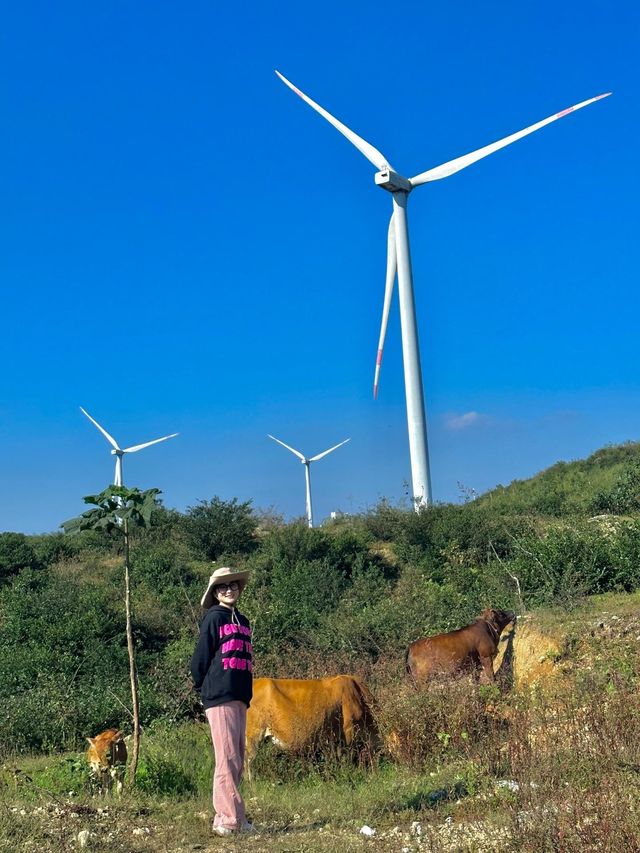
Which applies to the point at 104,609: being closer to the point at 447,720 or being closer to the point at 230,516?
the point at 230,516

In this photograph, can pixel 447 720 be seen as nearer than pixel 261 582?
Yes

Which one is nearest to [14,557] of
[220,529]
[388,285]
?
[220,529]

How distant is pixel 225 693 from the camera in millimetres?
6930

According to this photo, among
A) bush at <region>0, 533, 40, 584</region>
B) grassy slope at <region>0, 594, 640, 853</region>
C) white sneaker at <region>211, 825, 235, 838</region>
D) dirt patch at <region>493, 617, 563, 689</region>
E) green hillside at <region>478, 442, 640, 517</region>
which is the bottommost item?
white sneaker at <region>211, 825, 235, 838</region>

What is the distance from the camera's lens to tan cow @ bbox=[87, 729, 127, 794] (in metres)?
8.04

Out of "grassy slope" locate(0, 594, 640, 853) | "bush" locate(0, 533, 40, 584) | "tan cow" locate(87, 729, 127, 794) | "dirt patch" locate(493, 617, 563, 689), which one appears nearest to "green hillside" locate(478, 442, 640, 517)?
"bush" locate(0, 533, 40, 584)

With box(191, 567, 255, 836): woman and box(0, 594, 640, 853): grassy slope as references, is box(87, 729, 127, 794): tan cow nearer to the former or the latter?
box(0, 594, 640, 853): grassy slope

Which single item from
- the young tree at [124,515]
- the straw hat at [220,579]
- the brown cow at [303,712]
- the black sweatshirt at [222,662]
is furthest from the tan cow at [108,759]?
the straw hat at [220,579]

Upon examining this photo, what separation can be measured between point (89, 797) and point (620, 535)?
38.2 ft

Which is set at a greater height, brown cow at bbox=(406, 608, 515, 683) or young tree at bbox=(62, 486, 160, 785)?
young tree at bbox=(62, 486, 160, 785)

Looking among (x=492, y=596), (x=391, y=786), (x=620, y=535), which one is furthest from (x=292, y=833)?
(x=620, y=535)

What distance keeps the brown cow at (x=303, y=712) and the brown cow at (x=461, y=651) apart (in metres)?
1.55

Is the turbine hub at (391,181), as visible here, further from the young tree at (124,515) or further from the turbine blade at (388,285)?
the young tree at (124,515)

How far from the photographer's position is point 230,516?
1037 inches
